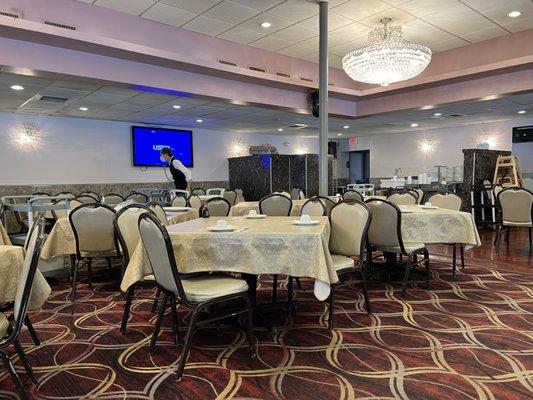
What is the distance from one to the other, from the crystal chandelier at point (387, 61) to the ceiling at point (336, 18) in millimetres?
481

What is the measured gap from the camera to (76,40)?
4.88m

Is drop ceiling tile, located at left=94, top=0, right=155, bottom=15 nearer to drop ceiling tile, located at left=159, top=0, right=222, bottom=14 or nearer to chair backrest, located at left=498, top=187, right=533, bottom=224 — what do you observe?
drop ceiling tile, located at left=159, top=0, right=222, bottom=14

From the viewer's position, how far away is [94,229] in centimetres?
388

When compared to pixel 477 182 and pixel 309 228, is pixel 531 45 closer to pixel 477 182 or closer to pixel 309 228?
pixel 477 182

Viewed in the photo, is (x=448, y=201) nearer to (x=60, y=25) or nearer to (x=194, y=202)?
(x=194, y=202)

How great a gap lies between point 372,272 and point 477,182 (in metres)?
5.34

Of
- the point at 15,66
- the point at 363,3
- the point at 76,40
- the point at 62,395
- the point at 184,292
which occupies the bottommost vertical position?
the point at 62,395

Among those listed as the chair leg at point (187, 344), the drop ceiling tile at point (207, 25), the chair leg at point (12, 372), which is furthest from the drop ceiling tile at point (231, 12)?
the chair leg at point (12, 372)

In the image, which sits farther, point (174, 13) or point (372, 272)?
point (174, 13)

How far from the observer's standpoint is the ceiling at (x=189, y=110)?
6.38 metres

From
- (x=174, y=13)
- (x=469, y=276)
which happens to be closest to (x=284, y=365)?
(x=469, y=276)

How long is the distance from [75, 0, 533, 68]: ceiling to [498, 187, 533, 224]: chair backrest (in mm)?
2527

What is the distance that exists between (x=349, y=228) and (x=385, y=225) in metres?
0.73

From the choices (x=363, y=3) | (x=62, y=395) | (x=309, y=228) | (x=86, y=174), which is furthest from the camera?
(x=86, y=174)
